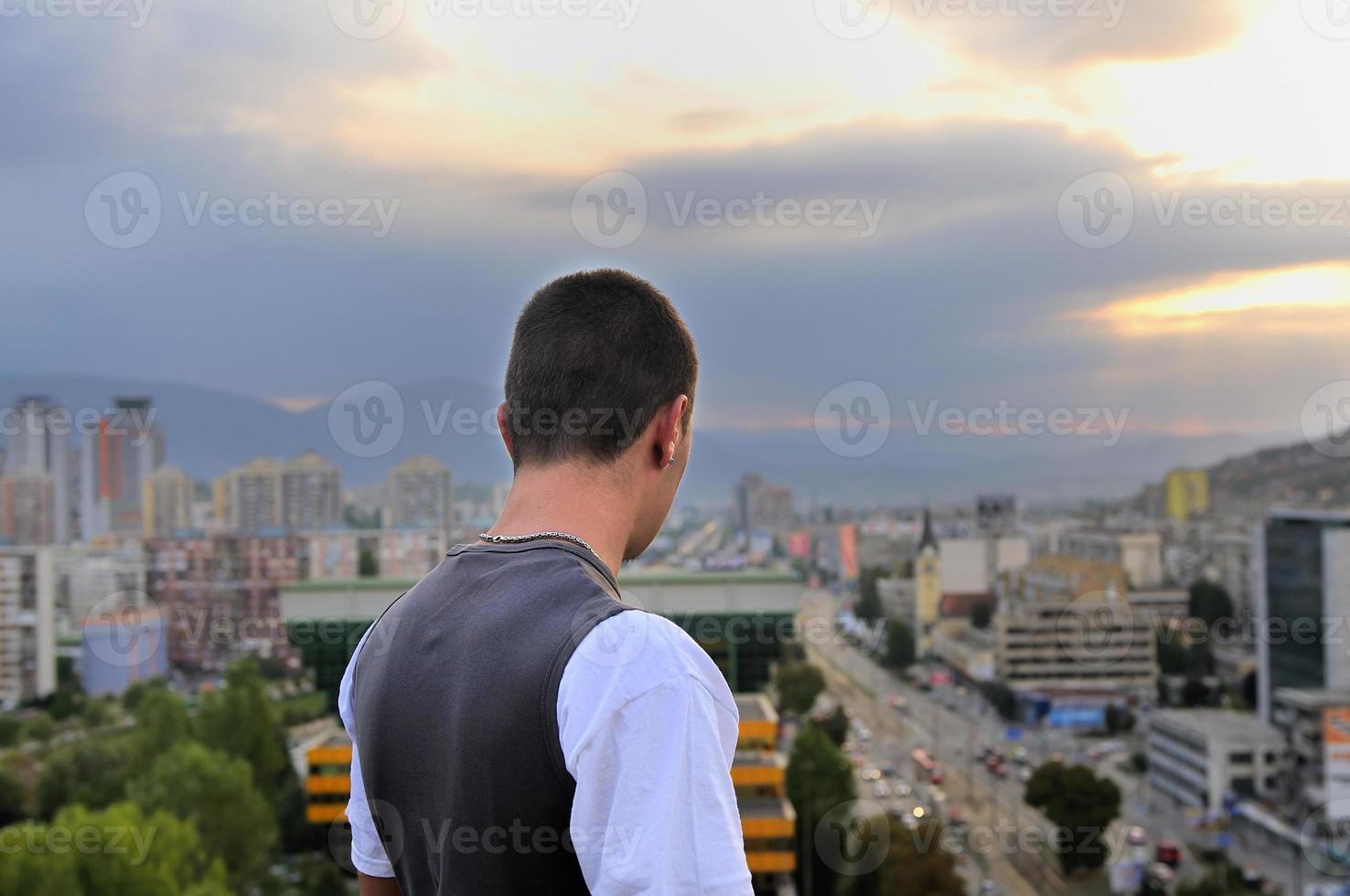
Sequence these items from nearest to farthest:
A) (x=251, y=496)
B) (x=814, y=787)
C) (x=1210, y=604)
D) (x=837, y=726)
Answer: (x=814, y=787) → (x=837, y=726) → (x=1210, y=604) → (x=251, y=496)

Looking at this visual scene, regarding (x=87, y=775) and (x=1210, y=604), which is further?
(x=1210, y=604)

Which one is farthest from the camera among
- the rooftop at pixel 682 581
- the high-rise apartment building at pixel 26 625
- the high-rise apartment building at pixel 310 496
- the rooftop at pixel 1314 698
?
the high-rise apartment building at pixel 310 496

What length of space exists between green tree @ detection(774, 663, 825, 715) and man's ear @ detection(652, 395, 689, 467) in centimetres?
1796

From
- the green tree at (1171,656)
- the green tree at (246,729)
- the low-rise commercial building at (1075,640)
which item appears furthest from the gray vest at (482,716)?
the green tree at (1171,656)

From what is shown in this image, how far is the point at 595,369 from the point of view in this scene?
1.83 ft

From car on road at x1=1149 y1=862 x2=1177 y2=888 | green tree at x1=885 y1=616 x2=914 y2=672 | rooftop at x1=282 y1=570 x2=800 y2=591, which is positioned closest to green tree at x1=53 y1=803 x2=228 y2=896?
rooftop at x1=282 y1=570 x2=800 y2=591

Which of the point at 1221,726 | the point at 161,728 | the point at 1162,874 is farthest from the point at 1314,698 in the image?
the point at 161,728

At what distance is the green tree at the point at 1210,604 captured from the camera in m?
22.4

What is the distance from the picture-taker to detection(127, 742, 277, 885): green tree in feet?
33.6

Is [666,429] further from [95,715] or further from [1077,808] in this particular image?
[95,715]

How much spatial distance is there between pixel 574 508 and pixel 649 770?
0.15m

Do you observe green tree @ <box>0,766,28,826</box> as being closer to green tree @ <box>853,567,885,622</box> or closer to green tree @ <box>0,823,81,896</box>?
green tree @ <box>0,823,81,896</box>

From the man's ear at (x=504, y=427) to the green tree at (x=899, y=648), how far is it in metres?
23.6

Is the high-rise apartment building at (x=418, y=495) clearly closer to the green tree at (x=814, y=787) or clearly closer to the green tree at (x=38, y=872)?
the green tree at (x=814, y=787)
